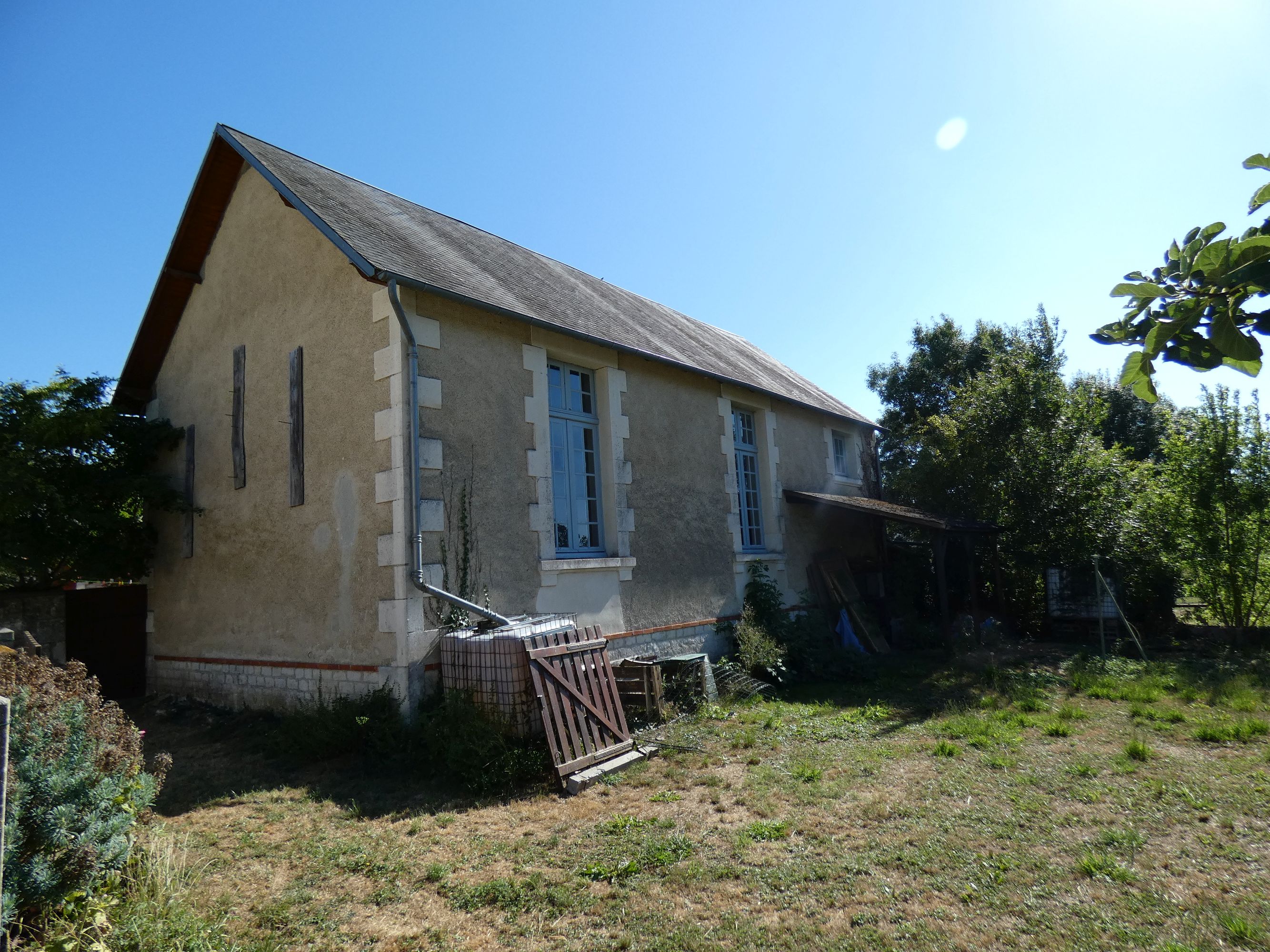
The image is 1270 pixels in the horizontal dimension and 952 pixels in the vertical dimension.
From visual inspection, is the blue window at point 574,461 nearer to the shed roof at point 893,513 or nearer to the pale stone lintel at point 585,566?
the pale stone lintel at point 585,566

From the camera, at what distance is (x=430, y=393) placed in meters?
6.59

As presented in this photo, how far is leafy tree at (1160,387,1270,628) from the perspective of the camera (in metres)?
9.95

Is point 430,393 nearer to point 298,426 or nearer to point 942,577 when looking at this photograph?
point 298,426

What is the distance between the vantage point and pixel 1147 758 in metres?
5.27

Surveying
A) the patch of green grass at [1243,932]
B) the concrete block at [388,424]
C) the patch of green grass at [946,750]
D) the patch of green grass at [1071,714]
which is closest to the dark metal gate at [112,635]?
the concrete block at [388,424]

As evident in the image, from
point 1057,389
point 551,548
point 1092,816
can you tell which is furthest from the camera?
point 1057,389

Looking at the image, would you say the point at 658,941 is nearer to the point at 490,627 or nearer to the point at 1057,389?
the point at 490,627

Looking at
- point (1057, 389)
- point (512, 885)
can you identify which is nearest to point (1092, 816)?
point (512, 885)

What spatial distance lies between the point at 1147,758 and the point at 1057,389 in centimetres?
880

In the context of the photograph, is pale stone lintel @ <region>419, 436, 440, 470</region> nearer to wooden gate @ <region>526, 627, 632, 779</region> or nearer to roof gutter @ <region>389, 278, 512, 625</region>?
roof gutter @ <region>389, 278, 512, 625</region>

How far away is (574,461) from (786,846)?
482cm

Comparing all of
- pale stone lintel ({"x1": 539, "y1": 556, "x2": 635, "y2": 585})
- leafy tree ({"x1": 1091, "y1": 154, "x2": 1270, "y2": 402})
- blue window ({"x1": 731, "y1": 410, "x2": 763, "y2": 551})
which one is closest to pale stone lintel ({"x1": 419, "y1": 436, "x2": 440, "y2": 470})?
pale stone lintel ({"x1": 539, "y1": 556, "x2": 635, "y2": 585})

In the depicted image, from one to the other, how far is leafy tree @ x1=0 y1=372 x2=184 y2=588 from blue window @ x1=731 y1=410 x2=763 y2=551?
22.4 feet

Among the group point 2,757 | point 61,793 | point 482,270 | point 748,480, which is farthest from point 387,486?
point 748,480
